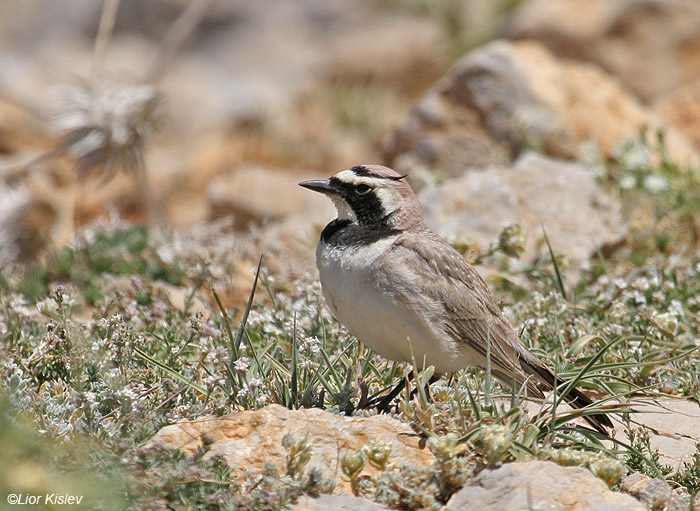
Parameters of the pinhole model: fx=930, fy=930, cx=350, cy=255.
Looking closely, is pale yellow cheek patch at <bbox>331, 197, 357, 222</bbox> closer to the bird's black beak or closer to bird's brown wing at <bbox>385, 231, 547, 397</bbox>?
the bird's black beak

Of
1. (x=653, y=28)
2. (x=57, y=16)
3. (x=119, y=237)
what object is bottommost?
(x=119, y=237)

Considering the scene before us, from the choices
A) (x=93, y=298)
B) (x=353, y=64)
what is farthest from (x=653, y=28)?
(x=93, y=298)

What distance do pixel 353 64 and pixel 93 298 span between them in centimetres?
1022

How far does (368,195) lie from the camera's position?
4.29 meters

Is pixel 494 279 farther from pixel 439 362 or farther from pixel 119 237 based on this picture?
pixel 119 237

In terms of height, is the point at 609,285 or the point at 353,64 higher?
the point at 353,64

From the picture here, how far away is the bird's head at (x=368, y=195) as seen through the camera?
4.28 meters

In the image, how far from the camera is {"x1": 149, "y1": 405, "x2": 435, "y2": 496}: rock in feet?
10.9

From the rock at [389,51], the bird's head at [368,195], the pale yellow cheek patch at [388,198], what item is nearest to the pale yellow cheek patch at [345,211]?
the bird's head at [368,195]

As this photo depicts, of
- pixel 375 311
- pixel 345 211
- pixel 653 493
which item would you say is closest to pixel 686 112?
pixel 345 211

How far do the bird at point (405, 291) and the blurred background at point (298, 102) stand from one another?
2.10m

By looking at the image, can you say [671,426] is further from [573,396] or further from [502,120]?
[502,120]

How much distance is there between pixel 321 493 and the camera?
320 centimetres

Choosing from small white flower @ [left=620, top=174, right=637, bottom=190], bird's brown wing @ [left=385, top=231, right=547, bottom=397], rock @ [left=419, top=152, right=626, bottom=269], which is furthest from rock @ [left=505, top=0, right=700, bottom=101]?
bird's brown wing @ [left=385, top=231, right=547, bottom=397]
